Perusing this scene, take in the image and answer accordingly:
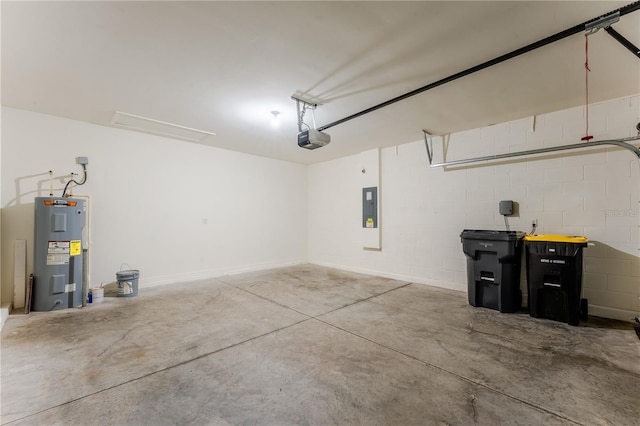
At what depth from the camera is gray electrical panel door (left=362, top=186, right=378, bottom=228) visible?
5.66 m

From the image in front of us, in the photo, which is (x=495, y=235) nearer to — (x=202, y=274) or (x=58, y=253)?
(x=202, y=274)

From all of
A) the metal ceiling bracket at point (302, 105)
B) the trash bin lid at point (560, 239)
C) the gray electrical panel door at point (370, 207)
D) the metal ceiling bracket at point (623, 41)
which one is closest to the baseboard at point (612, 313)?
the trash bin lid at point (560, 239)

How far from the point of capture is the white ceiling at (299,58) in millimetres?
1944

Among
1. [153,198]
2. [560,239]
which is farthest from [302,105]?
[560,239]

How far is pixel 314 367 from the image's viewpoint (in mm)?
2150

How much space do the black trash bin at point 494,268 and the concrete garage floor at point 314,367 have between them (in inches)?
6.7

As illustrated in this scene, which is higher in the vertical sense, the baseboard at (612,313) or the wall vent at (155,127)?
the wall vent at (155,127)

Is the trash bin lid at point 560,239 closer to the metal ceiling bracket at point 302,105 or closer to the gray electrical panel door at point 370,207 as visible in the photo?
the gray electrical panel door at point 370,207

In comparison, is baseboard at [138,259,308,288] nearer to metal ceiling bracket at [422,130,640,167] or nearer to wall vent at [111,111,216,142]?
wall vent at [111,111,216,142]

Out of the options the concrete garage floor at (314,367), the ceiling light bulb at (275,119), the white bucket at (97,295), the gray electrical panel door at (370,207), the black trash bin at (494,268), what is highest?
the ceiling light bulb at (275,119)

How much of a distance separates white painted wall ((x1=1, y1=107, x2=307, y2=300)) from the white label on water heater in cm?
56

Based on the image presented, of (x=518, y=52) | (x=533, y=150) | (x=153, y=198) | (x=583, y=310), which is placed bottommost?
(x=583, y=310)

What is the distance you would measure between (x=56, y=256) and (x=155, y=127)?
2.27m

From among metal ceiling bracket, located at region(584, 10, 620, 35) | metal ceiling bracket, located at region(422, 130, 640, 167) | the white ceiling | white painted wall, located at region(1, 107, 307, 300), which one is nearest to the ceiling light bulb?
the white ceiling
